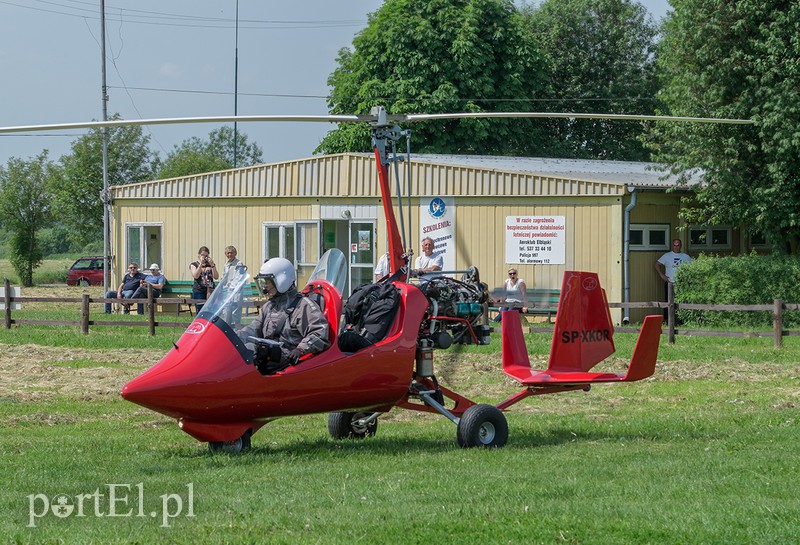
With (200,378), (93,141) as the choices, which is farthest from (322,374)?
(93,141)

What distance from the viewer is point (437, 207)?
83.1 ft

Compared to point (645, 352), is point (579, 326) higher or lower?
higher

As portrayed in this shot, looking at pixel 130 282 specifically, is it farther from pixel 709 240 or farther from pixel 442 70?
pixel 442 70

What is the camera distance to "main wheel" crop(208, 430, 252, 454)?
32.3ft

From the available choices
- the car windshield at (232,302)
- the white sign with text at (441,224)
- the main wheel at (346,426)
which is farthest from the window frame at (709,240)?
the car windshield at (232,302)

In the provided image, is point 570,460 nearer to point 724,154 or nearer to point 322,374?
point 322,374

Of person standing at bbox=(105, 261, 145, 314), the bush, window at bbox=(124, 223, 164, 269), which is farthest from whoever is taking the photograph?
window at bbox=(124, 223, 164, 269)

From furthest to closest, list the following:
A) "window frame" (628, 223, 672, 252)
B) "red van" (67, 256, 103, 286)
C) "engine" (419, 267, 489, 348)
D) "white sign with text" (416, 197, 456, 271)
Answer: "red van" (67, 256, 103, 286) → "white sign with text" (416, 197, 456, 271) → "window frame" (628, 223, 672, 252) → "engine" (419, 267, 489, 348)

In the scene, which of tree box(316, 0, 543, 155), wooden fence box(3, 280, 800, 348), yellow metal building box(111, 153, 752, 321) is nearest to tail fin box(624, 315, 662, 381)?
wooden fence box(3, 280, 800, 348)

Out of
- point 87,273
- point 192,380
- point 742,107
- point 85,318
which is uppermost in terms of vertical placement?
point 742,107

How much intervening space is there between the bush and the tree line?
1038mm

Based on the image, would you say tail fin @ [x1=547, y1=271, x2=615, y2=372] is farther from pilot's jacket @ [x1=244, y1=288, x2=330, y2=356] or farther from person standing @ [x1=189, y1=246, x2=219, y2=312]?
person standing @ [x1=189, y1=246, x2=219, y2=312]

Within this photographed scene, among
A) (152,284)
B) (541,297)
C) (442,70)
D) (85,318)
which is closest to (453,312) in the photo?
(85,318)

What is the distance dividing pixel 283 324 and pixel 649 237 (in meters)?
16.4
